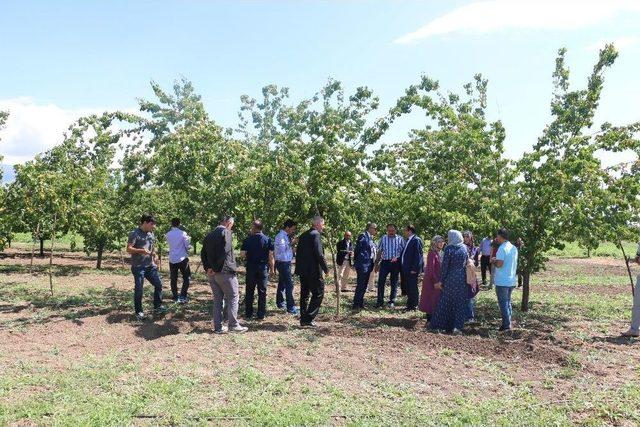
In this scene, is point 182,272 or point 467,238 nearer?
point 182,272

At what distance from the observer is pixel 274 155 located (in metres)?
10.9

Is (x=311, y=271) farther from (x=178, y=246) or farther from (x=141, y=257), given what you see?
(x=178, y=246)

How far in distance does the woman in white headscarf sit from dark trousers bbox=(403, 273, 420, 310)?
2.24 m

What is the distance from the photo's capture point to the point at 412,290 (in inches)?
467

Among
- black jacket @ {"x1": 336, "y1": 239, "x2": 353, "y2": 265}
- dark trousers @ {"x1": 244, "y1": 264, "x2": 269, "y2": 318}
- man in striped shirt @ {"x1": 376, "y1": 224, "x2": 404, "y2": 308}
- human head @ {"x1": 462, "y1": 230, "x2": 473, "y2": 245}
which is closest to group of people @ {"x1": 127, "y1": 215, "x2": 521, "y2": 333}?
dark trousers @ {"x1": 244, "y1": 264, "x2": 269, "y2": 318}

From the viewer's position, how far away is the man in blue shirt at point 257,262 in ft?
34.0

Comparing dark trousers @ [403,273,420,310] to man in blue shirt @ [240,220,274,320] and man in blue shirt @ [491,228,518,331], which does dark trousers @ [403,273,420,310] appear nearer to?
man in blue shirt @ [491,228,518,331]

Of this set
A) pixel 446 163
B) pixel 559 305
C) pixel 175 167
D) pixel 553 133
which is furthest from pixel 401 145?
pixel 559 305

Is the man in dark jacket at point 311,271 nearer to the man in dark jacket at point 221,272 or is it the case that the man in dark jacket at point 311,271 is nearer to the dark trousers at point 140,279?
the man in dark jacket at point 221,272

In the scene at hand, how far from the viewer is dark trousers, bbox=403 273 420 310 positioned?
1186cm

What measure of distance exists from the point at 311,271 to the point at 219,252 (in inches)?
62.1

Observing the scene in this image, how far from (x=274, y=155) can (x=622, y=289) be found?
36.7 feet

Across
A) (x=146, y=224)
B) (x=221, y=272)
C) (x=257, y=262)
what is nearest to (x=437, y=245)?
(x=257, y=262)

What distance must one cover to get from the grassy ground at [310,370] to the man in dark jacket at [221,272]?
38 cm
